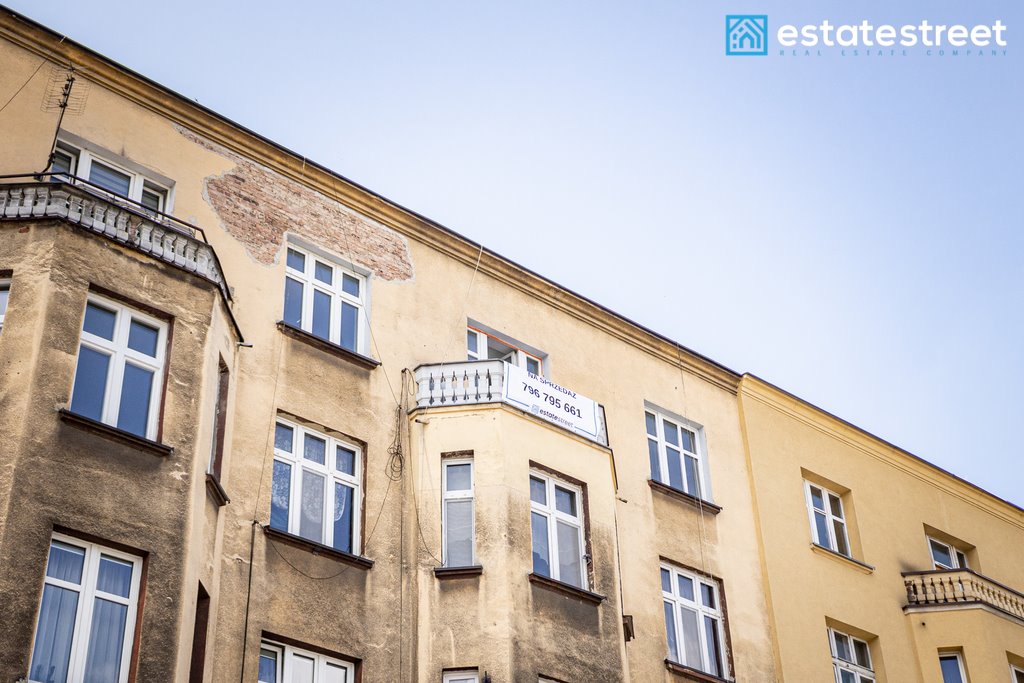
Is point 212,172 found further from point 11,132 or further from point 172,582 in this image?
point 172,582

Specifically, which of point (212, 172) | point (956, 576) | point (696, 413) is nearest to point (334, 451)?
point (212, 172)

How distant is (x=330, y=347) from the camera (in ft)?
64.7

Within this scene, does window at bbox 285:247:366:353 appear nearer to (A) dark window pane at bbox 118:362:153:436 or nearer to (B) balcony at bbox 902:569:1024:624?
(A) dark window pane at bbox 118:362:153:436

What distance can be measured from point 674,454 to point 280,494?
29.2ft

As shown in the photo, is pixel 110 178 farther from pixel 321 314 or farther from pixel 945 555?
pixel 945 555

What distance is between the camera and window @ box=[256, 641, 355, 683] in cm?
1667

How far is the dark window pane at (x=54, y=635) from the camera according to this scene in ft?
44.0

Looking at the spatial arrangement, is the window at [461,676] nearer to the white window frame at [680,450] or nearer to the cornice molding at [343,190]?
the white window frame at [680,450]

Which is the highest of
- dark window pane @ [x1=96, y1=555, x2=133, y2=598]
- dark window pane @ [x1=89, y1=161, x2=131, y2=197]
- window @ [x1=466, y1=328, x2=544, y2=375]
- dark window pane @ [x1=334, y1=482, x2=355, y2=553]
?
dark window pane @ [x1=89, y1=161, x2=131, y2=197]

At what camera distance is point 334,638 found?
56.9 ft

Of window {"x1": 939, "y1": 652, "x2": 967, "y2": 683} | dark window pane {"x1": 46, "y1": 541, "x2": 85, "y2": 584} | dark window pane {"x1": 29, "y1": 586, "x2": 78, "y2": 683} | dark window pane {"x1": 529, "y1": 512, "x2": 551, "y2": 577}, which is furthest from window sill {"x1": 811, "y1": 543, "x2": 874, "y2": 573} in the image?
dark window pane {"x1": 29, "y1": 586, "x2": 78, "y2": 683}

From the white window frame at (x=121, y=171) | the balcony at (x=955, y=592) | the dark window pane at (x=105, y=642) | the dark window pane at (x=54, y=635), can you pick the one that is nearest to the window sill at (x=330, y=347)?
the white window frame at (x=121, y=171)

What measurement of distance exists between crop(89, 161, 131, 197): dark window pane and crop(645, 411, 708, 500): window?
1031 centimetres

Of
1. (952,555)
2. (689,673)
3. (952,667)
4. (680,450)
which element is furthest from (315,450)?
(952,555)
